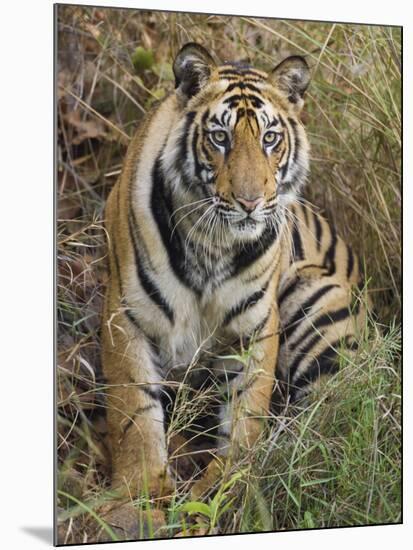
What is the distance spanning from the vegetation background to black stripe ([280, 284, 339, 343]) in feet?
0.54

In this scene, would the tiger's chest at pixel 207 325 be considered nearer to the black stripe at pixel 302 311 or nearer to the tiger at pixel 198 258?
the tiger at pixel 198 258

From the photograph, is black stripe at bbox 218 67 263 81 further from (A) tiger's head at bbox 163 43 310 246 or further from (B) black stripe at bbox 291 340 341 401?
(B) black stripe at bbox 291 340 341 401

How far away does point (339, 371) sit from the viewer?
141 inches

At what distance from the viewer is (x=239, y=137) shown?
129 inches

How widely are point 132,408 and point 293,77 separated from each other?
1.11m

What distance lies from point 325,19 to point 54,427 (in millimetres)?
1538

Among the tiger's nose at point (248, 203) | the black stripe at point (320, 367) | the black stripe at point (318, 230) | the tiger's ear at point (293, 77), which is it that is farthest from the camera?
the black stripe at point (318, 230)

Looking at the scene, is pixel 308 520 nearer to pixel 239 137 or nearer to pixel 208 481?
pixel 208 481

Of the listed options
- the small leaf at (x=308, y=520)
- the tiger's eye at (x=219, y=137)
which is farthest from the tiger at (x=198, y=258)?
the small leaf at (x=308, y=520)

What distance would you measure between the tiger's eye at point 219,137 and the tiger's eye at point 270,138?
123 mm

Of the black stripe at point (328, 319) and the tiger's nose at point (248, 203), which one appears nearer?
the tiger's nose at point (248, 203)

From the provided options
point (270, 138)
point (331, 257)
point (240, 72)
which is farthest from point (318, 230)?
point (240, 72)

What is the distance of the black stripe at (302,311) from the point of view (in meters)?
3.69

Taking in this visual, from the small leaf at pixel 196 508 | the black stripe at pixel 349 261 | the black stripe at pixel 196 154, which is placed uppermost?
the black stripe at pixel 196 154
